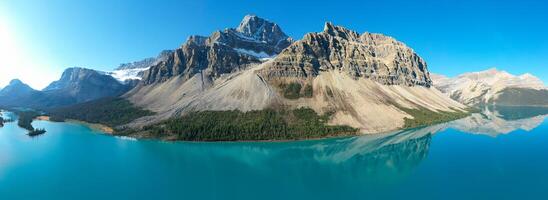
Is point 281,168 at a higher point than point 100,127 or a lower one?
lower

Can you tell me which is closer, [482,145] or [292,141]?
[482,145]

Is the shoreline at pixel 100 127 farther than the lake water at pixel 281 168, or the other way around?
the shoreline at pixel 100 127

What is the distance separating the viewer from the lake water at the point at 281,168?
2514 inches

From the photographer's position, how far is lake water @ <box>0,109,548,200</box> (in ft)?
209

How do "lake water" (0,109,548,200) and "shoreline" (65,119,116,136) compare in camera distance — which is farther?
"shoreline" (65,119,116,136)

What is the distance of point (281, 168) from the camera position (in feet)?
271

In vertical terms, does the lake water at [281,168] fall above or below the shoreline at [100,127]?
below

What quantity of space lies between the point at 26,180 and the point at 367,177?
252ft

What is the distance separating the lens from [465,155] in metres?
93.8

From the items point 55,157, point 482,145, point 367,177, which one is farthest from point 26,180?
point 482,145

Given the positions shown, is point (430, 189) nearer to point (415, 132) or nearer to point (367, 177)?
point (367, 177)

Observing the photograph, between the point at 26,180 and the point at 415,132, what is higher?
the point at 415,132

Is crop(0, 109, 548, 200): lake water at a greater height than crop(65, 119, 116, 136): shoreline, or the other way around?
crop(65, 119, 116, 136): shoreline

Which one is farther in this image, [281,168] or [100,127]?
[100,127]
